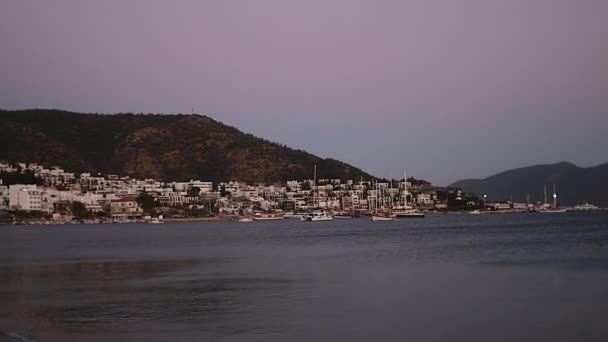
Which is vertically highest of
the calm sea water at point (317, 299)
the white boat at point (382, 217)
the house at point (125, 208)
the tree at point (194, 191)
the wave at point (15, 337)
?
the tree at point (194, 191)

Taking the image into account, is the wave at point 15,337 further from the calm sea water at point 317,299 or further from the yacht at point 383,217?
the yacht at point 383,217

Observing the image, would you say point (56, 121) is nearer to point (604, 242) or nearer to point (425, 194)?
point (425, 194)

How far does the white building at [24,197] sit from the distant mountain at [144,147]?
31.5 ft

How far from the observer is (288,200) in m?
165

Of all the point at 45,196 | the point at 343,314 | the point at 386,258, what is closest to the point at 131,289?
the point at 343,314

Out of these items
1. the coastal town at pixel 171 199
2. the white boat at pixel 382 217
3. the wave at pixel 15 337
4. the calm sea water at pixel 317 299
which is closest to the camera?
the wave at pixel 15 337

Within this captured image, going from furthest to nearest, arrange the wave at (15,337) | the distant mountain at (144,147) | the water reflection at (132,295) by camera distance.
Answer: the distant mountain at (144,147) → the water reflection at (132,295) → the wave at (15,337)

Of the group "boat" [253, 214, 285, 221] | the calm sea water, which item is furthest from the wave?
"boat" [253, 214, 285, 221]

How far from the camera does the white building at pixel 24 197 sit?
445ft

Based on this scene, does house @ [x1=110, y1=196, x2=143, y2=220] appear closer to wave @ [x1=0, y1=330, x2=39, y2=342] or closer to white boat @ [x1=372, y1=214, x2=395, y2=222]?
white boat @ [x1=372, y1=214, x2=395, y2=222]

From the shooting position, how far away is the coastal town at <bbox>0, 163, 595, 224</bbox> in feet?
454

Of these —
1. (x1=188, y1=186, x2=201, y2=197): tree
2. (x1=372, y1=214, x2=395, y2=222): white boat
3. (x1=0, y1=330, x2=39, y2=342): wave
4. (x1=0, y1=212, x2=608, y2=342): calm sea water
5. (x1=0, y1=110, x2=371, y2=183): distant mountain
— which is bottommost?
(x1=0, y1=330, x2=39, y2=342): wave

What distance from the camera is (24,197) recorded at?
5418 inches

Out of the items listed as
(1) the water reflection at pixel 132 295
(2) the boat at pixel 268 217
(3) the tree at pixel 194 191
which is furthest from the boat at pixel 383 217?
(1) the water reflection at pixel 132 295
